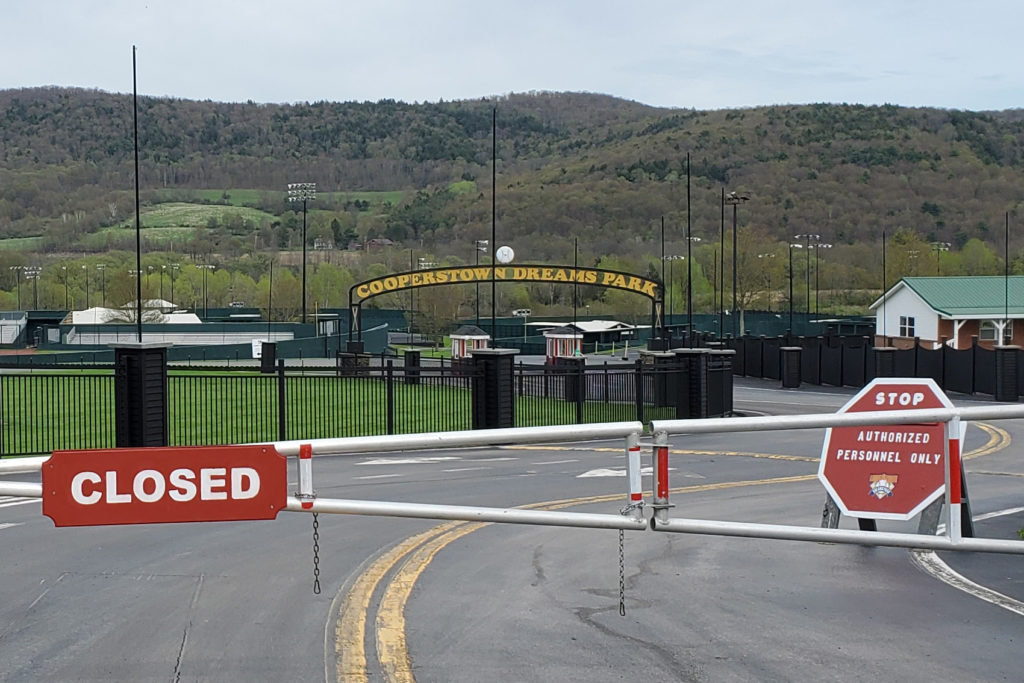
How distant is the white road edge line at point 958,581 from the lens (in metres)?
8.02

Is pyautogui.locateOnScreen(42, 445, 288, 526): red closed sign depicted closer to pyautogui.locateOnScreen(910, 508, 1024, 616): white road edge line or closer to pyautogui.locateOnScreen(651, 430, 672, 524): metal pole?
pyautogui.locateOnScreen(651, 430, 672, 524): metal pole

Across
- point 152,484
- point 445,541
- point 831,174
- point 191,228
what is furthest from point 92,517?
point 191,228

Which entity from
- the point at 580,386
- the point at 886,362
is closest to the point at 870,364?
the point at 886,362

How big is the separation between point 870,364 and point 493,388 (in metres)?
21.4

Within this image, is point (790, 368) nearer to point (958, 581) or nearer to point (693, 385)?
point (693, 385)

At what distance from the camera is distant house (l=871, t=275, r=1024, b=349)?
51500 mm

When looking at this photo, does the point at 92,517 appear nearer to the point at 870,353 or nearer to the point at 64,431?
the point at 64,431

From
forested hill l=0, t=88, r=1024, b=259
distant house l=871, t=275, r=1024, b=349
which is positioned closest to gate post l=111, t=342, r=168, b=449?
distant house l=871, t=275, r=1024, b=349

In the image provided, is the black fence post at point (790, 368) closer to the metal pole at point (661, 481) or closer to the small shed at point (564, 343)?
the small shed at point (564, 343)

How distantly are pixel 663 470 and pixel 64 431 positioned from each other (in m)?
17.6

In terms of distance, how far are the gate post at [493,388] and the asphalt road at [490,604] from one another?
33.4 ft

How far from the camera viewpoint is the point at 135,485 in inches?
245

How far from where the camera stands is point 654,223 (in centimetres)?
14312

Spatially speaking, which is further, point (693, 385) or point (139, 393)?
point (693, 385)
